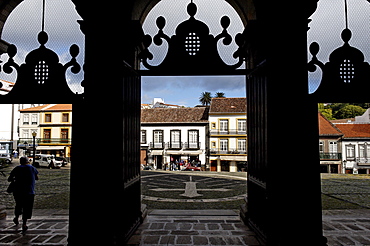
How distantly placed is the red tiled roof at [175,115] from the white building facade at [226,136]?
134 cm

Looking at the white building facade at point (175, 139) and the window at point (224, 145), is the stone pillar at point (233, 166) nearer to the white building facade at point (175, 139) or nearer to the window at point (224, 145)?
the window at point (224, 145)

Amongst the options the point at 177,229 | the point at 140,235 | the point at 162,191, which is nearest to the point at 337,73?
the point at 177,229

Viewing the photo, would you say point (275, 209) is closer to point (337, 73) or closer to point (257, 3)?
point (337, 73)

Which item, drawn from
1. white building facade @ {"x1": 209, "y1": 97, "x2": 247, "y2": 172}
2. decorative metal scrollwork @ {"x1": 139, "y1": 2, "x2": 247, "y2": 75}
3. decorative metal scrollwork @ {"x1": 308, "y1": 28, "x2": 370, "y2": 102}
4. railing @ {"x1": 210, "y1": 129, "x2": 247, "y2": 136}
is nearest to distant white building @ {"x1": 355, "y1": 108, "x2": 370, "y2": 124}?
white building facade @ {"x1": 209, "y1": 97, "x2": 247, "y2": 172}

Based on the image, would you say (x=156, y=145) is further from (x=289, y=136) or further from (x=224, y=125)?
(x=289, y=136)

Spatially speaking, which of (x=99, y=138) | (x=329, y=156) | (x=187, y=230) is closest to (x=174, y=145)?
(x=329, y=156)

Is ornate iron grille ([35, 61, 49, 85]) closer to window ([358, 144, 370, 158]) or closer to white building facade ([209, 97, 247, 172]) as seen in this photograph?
white building facade ([209, 97, 247, 172])

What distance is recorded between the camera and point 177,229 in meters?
3.84

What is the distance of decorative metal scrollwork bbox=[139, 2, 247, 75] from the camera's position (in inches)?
126

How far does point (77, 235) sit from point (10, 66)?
2.05 m

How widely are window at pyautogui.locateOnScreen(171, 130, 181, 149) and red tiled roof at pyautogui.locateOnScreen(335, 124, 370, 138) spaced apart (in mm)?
15183

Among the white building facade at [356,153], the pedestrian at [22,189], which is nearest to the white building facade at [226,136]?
the white building facade at [356,153]

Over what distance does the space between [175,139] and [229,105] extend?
6.40 m

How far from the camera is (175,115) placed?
27812 millimetres
